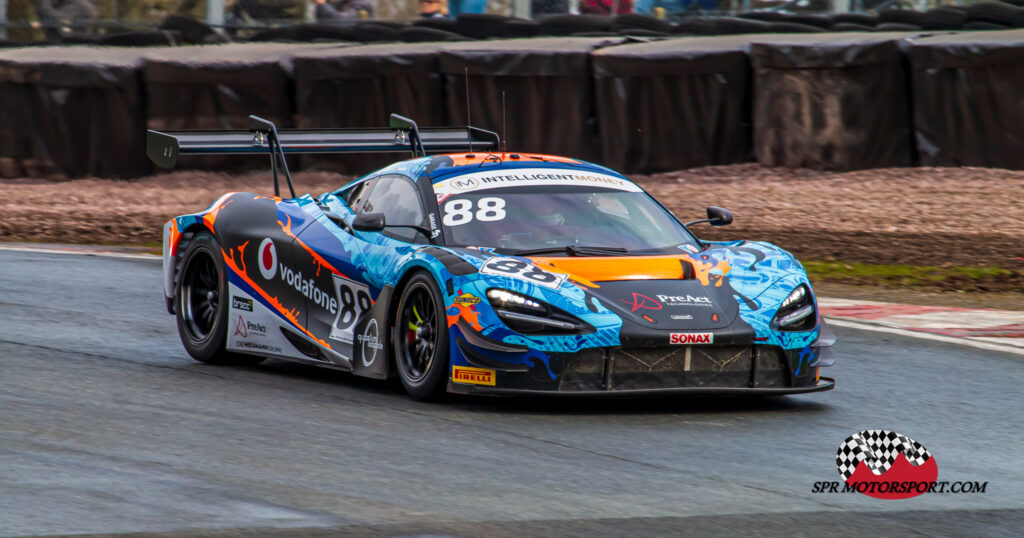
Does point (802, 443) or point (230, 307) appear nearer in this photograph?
point (802, 443)

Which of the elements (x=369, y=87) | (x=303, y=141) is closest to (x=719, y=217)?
(x=303, y=141)

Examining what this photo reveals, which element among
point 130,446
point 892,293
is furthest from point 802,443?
point 892,293

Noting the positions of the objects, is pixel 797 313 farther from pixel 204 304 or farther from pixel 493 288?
pixel 204 304

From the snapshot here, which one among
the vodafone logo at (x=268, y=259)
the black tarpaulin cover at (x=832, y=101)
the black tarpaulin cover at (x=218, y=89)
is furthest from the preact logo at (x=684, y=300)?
the black tarpaulin cover at (x=218, y=89)

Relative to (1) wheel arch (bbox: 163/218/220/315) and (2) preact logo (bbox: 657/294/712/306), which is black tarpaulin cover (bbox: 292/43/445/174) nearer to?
(1) wheel arch (bbox: 163/218/220/315)

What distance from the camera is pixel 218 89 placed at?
67.3 feet

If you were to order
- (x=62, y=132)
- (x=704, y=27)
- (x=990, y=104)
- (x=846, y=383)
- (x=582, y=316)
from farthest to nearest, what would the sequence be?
(x=62, y=132), (x=704, y=27), (x=990, y=104), (x=846, y=383), (x=582, y=316)

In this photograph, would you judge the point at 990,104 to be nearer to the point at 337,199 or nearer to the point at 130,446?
the point at 337,199

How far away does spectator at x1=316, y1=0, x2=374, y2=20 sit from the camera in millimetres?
21672

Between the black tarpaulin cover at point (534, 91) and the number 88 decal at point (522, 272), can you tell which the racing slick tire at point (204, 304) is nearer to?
the number 88 decal at point (522, 272)

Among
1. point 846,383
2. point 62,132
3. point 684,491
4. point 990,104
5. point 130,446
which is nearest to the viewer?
point 684,491

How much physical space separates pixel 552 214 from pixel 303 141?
2602 millimetres

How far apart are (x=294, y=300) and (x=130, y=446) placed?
7.67 ft

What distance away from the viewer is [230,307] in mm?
8961
